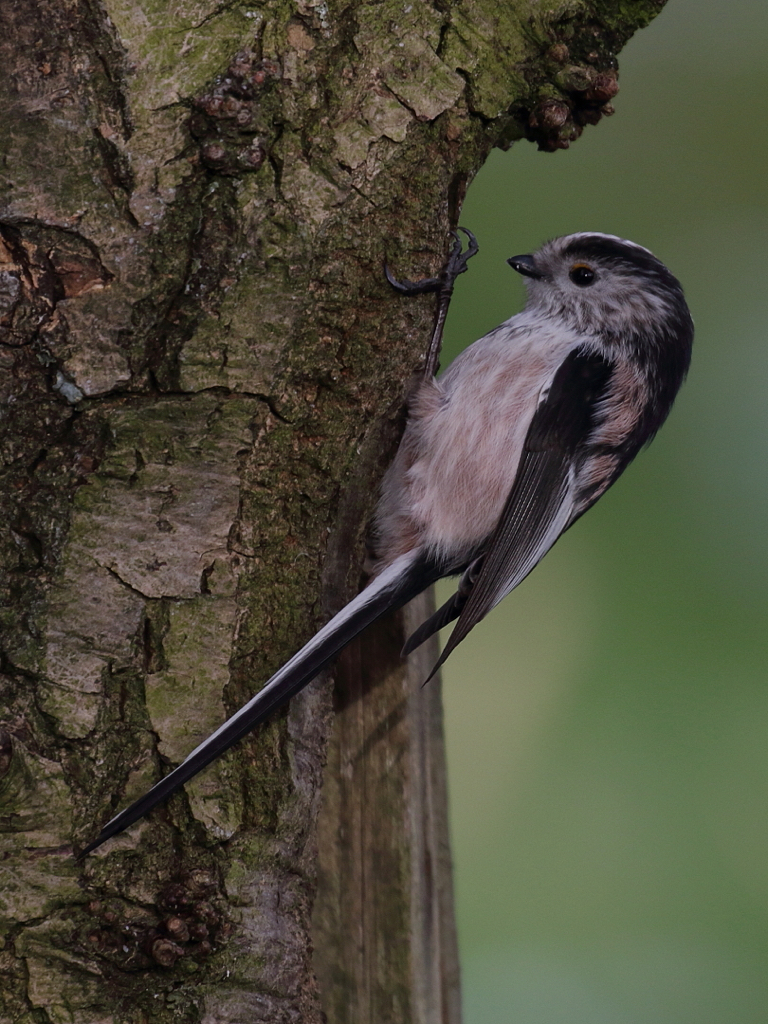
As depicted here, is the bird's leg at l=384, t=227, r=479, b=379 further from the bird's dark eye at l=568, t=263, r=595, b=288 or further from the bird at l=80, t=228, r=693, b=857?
the bird's dark eye at l=568, t=263, r=595, b=288

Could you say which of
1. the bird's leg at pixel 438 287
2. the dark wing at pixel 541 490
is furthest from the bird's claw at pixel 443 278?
the dark wing at pixel 541 490

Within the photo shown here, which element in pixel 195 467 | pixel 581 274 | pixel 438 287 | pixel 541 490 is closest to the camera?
pixel 195 467

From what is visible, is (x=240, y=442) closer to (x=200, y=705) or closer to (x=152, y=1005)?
(x=200, y=705)

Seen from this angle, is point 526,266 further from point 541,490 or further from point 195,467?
point 195,467

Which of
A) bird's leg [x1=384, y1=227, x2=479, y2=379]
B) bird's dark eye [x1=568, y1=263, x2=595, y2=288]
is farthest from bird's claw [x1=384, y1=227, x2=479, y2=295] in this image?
bird's dark eye [x1=568, y1=263, x2=595, y2=288]

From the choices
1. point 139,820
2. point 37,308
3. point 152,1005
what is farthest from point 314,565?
point 152,1005

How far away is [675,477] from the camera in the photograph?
312 centimetres

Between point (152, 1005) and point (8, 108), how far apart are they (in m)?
1.31

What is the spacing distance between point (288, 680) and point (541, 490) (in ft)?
3.24

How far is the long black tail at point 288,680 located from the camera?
140 cm

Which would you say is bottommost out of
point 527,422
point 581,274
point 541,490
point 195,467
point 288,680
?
point 288,680

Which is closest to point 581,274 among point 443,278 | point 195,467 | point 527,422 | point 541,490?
point 527,422

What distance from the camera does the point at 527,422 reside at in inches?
95.0

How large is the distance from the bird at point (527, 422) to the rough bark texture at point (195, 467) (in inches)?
11.0
